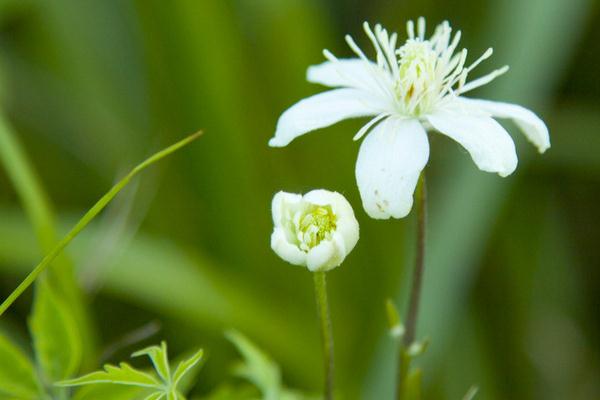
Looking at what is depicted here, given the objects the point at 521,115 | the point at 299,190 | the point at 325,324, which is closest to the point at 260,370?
the point at 325,324

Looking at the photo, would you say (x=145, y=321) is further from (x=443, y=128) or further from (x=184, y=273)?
(x=443, y=128)

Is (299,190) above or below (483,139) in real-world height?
above

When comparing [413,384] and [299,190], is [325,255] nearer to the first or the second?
[413,384]

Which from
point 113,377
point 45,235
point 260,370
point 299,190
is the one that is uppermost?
point 299,190

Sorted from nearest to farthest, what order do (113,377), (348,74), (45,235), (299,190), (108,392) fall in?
1. (113,377)
2. (108,392)
3. (348,74)
4. (45,235)
5. (299,190)

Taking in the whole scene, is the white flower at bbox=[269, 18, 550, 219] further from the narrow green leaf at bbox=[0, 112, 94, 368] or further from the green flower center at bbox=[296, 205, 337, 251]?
the narrow green leaf at bbox=[0, 112, 94, 368]

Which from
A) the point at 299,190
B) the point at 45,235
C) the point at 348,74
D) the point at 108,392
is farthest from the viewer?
the point at 299,190
